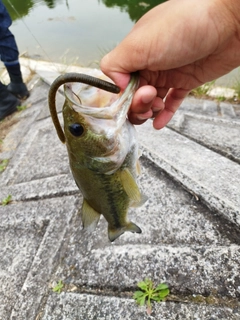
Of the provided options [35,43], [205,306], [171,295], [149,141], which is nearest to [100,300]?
[171,295]

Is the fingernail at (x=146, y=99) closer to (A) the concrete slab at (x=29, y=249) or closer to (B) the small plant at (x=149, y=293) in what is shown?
(B) the small plant at (x=149, y=293)

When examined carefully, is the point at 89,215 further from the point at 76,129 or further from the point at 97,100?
the point at 97,100

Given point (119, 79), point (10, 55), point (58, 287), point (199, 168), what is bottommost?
point (58, 287)

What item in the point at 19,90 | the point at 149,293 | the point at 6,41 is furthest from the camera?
the point at 19,90

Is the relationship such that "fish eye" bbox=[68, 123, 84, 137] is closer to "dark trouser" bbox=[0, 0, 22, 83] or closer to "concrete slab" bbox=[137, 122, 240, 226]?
"concrete slab" bbox=[137, 122, 240, 226]

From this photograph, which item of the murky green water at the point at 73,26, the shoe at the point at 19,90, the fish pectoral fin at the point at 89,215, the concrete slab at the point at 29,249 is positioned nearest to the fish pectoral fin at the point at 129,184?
the fish pectoral fin at the point at 89,215

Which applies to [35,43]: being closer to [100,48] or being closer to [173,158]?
[100,48]

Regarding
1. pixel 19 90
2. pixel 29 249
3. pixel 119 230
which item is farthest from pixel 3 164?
pixel 119 230
